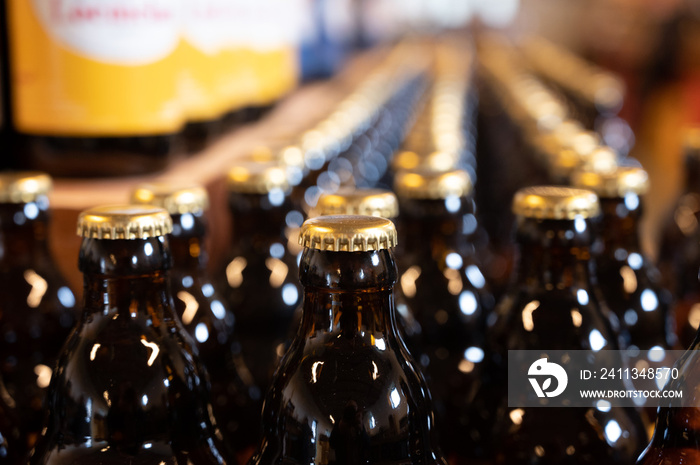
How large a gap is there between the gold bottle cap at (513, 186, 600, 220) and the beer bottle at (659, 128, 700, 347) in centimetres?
36

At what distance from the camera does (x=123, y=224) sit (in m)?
0.53

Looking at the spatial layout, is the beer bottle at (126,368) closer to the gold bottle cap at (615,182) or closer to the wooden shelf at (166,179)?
the wooden shelf at (166,179)

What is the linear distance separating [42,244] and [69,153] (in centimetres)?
33

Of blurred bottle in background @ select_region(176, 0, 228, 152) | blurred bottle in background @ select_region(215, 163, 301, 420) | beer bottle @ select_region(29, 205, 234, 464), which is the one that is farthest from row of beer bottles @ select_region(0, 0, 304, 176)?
beer bottle @ select_region(29, 205, 234, 464)

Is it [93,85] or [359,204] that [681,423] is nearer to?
[359,204]

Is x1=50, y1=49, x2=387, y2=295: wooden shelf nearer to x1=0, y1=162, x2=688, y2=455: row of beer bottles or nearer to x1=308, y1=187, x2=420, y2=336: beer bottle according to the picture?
x1=0, y1=162, x2=688, y2=455: row of beer bottles

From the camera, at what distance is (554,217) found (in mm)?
653

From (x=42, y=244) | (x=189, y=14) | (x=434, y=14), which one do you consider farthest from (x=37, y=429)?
(x=434, y=14)

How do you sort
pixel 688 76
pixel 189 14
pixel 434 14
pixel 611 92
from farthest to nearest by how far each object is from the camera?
pixel 434 14, pixel 688 76, pixel 611 92, pixel 189 14

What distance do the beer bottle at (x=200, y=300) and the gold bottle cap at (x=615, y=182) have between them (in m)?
0.38

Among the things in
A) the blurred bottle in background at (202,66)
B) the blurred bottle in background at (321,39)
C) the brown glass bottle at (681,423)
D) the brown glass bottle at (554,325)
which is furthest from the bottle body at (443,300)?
the blurred bottle in background at (321,39)

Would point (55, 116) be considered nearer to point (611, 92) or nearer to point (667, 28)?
point (611, 92)

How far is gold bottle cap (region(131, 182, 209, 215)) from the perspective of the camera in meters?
0.72

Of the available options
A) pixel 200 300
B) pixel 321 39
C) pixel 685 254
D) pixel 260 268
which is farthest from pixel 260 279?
pixel 321 39
